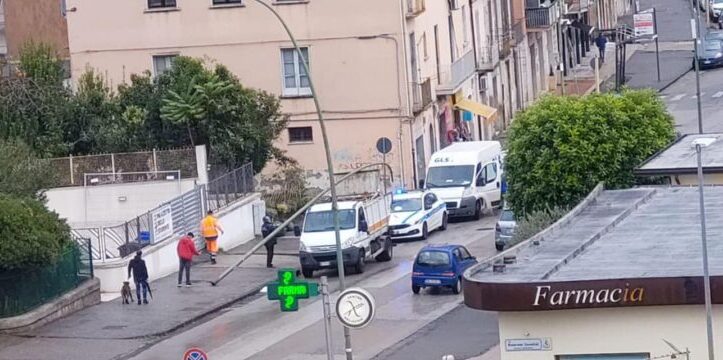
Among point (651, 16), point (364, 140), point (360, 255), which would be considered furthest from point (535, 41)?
point (360, 255)

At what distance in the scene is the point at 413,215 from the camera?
48562 millimetres

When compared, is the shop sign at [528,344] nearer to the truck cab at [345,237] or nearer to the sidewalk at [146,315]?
the sidewalk at [146,315]

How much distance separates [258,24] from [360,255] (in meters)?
14.9

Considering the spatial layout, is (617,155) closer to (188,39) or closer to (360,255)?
(360,255)

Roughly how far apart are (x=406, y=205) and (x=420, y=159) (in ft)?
32.3

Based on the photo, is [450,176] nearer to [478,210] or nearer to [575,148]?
[478,210]

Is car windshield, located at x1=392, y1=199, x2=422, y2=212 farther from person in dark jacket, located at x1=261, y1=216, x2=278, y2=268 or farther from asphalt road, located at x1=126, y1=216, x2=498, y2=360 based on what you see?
asphalt road, located at x1=126, y1=216, x2=498, y2=360

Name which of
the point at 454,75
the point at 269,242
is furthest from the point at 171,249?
the point at 454,75

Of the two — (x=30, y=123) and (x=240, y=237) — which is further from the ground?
(x=30, y=123)

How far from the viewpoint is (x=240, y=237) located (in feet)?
160

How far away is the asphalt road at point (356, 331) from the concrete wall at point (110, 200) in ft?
24.5

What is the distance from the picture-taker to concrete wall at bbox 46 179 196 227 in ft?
160

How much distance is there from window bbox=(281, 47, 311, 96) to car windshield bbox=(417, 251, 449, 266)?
17177 millimetres

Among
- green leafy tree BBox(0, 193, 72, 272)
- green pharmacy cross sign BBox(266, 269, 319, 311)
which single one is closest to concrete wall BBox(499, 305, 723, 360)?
green pharmacy cross sign BBox(266, 269, 319, 311)
